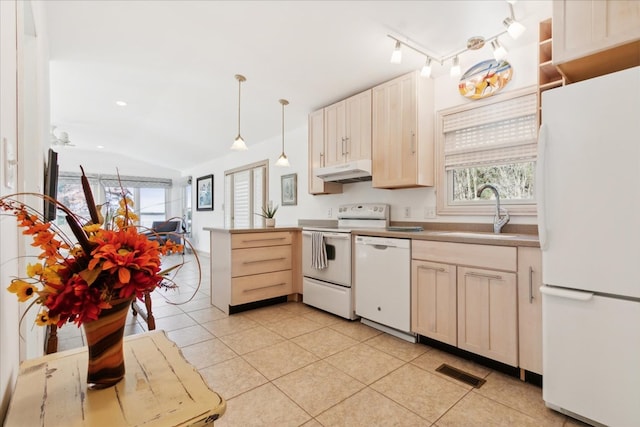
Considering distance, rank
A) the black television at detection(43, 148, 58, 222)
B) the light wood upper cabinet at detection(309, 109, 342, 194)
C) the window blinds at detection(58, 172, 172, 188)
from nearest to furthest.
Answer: the black television at detection(43, 148, 58, 222)
the light wood upper cabinet at detection(309, 109, 342, 194)
the window blinds at detection(58, 172, 172, 188)

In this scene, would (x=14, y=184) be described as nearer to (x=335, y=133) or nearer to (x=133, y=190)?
(x=335, y=133)

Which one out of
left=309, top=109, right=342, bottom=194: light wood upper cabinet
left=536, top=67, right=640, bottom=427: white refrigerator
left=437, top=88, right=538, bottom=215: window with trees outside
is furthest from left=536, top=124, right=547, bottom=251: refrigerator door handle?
left=309, top=109, right=342, bottom=194: light wood upper cabinet

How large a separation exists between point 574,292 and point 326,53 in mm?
2589

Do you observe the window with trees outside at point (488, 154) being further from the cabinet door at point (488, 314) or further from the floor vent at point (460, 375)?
the floor vent at point (460, 375)

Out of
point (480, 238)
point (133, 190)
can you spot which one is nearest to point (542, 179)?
point (480, 238)

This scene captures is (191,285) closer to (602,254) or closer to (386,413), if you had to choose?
(386,413)

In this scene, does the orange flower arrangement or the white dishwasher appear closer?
the orange flower arrangement

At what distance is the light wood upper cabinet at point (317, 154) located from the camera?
3.84m

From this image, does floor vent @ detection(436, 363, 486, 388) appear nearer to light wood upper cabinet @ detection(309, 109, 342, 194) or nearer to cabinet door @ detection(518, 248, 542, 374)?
cabinet door @ detection(518, 248, 542, 374)

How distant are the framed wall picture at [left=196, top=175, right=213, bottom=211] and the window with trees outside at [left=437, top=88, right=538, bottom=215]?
5863 millimetres

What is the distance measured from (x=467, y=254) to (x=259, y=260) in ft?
7.03

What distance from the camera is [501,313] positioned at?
6.55 ft

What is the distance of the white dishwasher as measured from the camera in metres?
2.54

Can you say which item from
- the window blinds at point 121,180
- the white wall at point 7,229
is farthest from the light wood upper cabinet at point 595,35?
the window blinds at point 121,180
